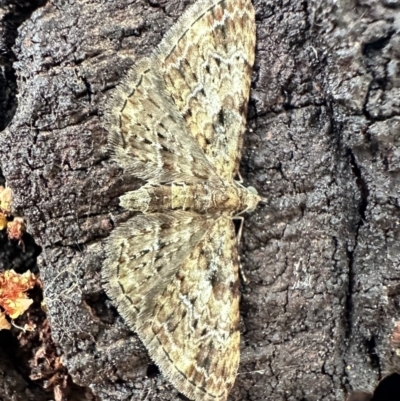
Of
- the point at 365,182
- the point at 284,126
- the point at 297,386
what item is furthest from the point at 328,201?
the point at 297,386

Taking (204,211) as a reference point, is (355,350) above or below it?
below

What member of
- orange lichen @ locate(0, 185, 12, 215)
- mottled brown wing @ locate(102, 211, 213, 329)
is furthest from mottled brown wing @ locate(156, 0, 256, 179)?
orange lichen @ locate(0, 185, 12, 215)

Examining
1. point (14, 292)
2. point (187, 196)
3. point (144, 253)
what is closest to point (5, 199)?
point (14, 292)

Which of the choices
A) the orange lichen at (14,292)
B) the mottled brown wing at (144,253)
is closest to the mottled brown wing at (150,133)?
the mottled brown wing at (144,253)

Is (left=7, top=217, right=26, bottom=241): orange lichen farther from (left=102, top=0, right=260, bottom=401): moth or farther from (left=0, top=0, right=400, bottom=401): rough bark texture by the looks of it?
(left=102, top=0, right=260, bottom=401): moth

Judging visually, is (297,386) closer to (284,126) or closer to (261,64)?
(284,126)

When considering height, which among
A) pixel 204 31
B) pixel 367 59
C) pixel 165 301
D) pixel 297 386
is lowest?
pixel 297 386

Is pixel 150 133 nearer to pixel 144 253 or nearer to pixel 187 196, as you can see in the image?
pixel 187 196
